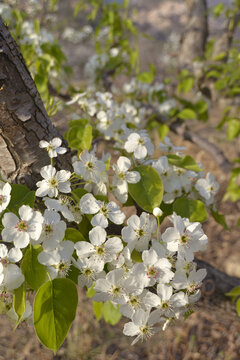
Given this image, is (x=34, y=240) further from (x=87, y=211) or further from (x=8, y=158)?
(x=8, y=158)

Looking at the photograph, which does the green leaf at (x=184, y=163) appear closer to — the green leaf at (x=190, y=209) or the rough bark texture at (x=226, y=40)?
the green leaf at (x=190, y=209)

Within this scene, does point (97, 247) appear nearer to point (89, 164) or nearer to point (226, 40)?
point (89, 164)

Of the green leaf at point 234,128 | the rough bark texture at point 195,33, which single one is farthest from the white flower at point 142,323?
the rough bark texture at point 195,33

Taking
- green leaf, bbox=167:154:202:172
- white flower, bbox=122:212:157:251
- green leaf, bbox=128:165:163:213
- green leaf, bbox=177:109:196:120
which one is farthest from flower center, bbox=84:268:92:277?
green leaf, bbox=177:109:196:120

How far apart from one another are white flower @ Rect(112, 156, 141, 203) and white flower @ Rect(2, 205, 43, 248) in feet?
0.91

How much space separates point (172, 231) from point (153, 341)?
140cm

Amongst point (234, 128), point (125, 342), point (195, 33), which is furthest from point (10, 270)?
point (195, 33)

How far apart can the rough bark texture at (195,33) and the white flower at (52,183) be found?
2.51m

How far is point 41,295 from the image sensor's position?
727 millimetres

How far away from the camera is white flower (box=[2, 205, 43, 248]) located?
71cm

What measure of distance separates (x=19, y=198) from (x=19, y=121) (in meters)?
0.20

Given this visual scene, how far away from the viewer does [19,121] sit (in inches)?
33.9

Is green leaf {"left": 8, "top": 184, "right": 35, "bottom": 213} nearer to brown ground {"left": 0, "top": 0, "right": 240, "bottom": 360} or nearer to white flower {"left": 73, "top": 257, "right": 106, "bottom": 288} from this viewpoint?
white flower {"left": 73, "top": 257, "right": 106, "bottom": 288}

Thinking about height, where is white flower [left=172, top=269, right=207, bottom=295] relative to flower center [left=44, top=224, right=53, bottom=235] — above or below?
below
